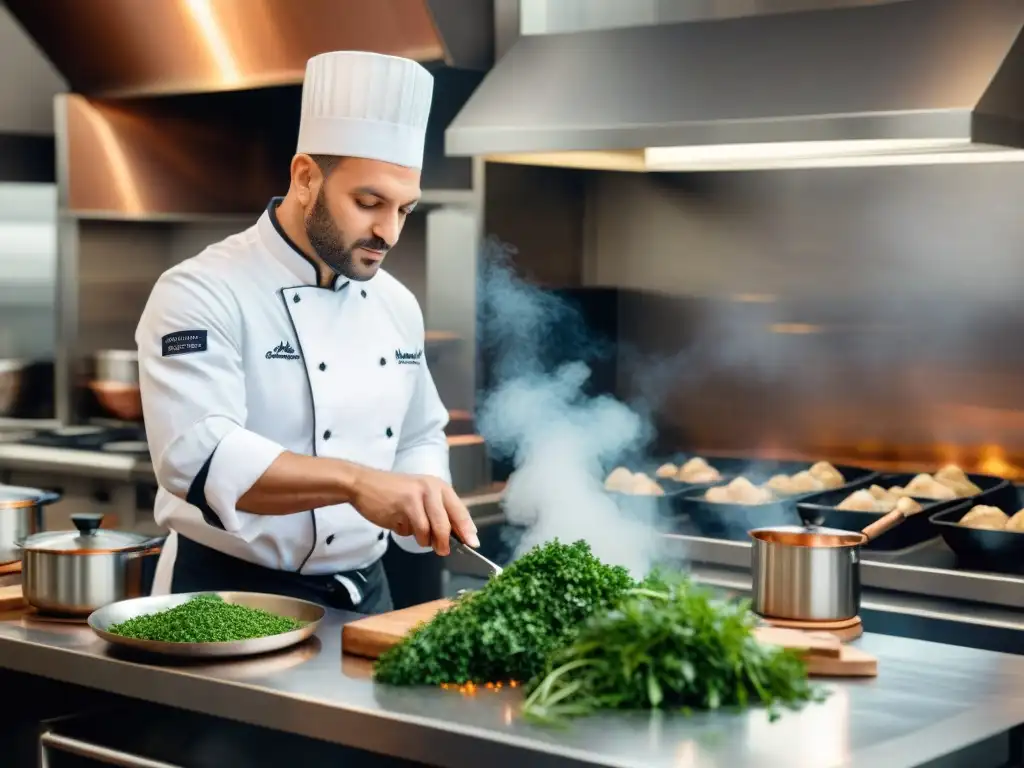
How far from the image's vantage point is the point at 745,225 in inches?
163

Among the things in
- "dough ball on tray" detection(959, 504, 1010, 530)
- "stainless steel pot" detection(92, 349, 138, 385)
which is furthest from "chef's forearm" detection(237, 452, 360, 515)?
"stainless steel pot" detection(92, 349, 138, 385)

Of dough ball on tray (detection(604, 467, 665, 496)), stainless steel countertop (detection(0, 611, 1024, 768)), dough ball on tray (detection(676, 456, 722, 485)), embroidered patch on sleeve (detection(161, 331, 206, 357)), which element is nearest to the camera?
stainless steel countertop (detection(0, 611, 1024, 768))

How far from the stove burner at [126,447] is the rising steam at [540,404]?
4.22 feet

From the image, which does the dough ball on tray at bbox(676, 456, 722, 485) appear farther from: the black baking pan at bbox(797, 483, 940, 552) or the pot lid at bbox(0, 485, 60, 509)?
the pot lid at bbox(0, 485, 60, 509)

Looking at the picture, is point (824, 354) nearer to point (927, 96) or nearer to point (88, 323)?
point (927, 96)

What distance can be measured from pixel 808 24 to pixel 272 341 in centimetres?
148

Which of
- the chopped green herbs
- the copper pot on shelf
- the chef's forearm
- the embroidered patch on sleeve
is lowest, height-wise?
the chopped green herbs

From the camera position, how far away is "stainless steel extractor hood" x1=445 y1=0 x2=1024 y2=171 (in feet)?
9.57

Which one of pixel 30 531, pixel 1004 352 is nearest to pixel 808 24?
pixel 1004 352

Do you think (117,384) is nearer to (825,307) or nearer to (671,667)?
(825,307)

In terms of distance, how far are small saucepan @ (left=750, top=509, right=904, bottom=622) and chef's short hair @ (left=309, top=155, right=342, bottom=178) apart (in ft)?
3.35

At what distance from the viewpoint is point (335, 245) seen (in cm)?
261

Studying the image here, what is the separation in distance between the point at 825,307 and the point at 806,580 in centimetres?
179

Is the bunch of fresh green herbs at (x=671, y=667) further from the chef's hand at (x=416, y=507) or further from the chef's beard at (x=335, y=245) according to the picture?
the chef's beard at (x=335, y=245)
